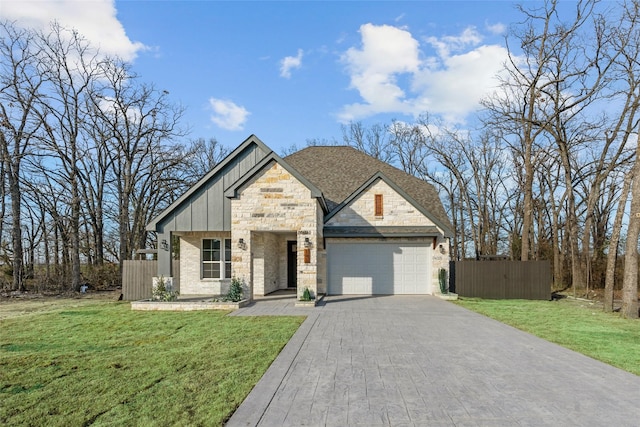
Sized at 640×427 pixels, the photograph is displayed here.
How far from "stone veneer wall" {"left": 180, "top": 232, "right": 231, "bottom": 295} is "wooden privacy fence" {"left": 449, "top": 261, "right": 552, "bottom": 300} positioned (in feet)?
34.3

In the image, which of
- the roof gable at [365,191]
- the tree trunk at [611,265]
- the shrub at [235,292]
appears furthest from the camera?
the roof gable at [365,191]

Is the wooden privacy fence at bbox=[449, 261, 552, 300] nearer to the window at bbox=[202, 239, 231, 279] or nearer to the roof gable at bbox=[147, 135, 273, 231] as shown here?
the window at bbox=[202, 239, 231, 279]

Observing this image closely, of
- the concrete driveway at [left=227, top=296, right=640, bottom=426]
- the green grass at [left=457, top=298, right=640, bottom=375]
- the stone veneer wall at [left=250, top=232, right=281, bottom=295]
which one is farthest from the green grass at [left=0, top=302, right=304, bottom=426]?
the green grass at [left=457, top=298, right=640, bottom=375]

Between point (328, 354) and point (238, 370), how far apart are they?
1.84 m

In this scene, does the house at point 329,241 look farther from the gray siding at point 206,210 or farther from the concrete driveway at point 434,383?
the concrete driveway at point 434,383

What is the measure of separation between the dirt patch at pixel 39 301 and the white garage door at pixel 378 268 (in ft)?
31.2

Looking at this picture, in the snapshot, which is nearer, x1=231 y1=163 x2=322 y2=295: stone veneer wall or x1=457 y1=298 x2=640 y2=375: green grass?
x1=457 y1=298 x2=640 y2=375: green grass

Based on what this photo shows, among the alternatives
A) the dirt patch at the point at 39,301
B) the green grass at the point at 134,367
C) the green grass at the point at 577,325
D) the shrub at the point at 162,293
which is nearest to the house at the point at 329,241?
the shrub at the point at 162,293

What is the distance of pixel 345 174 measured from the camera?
21.0m

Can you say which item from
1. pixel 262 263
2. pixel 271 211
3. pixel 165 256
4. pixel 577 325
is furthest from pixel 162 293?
pixel 577 325

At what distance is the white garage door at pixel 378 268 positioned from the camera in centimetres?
1703

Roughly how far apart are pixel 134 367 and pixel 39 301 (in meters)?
13.8

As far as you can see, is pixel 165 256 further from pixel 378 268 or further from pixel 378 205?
Answer: pixel 378 205

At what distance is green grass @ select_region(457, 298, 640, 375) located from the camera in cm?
773
